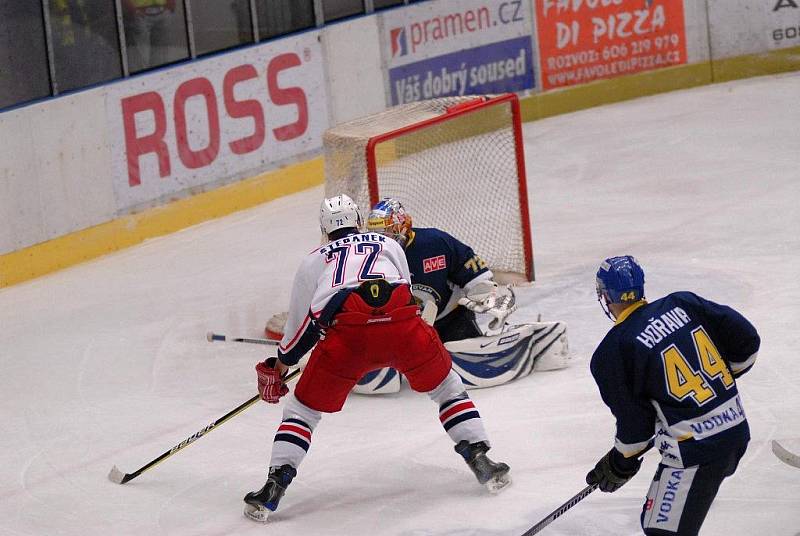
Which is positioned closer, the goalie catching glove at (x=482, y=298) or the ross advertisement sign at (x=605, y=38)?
the goalie catching glove at (x=482, y=298)

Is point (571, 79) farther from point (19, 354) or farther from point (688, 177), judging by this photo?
point (19, 354)

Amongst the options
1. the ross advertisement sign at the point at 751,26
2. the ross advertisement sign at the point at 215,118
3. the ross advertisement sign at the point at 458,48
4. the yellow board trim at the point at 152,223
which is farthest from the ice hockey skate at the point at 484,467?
the ross advertisement sign at the point at 751,26

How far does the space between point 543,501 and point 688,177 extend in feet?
16.0

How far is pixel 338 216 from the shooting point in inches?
183

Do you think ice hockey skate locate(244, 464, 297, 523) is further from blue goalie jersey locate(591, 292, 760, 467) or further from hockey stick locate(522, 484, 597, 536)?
blue goalie jersey locate(591, 292, 760, 467)

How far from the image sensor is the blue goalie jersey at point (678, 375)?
3.28m

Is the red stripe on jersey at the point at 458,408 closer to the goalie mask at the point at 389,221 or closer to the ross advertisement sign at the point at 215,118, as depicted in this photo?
the goalie mask at the point at 389,221

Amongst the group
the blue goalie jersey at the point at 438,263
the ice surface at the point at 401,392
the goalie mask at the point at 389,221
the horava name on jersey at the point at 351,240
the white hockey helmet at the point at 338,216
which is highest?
the white hockey helmet at the point at 338,216

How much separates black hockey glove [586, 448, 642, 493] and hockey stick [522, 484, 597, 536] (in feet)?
0.20

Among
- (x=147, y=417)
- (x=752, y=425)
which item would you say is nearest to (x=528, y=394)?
(x=752, y=425)

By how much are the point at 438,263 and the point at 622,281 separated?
7.06 feet

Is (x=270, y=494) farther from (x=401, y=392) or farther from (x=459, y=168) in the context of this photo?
(x=459, y=168)

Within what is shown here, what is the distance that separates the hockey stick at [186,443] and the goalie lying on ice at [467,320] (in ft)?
2.61

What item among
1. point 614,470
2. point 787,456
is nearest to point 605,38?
point 787,456
